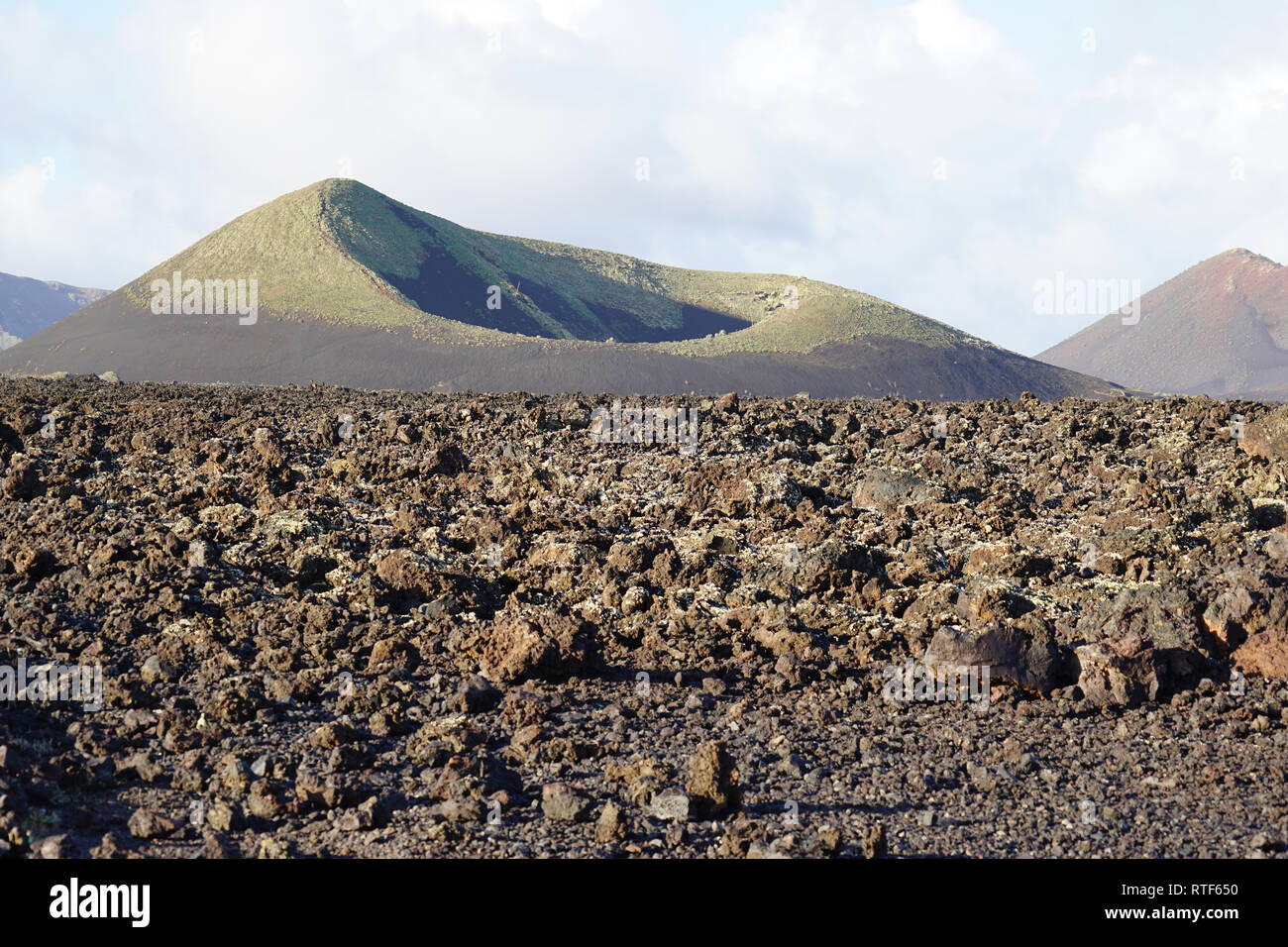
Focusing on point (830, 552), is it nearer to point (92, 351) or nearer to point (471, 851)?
point (471, 851)

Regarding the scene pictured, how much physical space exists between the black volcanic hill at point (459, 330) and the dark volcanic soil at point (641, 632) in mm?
27388

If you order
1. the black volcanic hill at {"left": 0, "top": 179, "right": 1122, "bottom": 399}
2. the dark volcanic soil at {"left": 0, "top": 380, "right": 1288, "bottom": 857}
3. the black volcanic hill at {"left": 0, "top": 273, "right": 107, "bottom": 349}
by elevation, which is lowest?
the dark volcanic soil at {"left": 0, "top": 380, "right": 1288, "bottom": 857}

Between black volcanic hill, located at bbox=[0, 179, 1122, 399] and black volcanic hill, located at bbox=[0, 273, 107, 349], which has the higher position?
black volcanic hill, located at bbox=[0, 273, 107, 349]

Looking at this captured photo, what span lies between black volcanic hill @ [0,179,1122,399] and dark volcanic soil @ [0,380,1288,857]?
27.4 m

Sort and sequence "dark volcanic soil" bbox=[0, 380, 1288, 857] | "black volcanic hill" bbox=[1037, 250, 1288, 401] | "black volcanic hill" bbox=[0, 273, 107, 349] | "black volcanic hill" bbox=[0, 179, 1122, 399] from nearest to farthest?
1. "dark volcanic soil" bbox=[0, 380, 1288, 857]
2. "black volcanic hill" bbox=[0, 179, 1122, 399]
3. "black volcanic hill" bbox=[1037, 250, 1288, 401]
4. "black volcanic hill" bbox=[0, 273, 107, 349]

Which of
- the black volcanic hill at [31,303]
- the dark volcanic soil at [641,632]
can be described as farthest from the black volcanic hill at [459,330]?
the black volcanic hill at [31,303]


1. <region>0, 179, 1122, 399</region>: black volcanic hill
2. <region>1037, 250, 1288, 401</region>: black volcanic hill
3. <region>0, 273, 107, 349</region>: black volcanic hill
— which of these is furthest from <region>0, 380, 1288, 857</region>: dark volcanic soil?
<region>0, 273, 107, 349</region>: black volcanic hill

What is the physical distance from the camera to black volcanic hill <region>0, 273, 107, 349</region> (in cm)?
15290

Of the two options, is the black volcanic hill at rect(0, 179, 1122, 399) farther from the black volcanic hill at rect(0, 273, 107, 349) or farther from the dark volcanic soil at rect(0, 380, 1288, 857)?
the black volcanic hill at rect(0, 273, 107, 349)

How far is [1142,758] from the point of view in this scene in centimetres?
794

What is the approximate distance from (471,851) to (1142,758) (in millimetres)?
4941

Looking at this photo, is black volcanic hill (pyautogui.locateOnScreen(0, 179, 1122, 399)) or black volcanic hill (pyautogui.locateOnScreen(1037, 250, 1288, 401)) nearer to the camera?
black volcanic hill (pyautogui.locateOnScreen(0, 179, 1122, 399))

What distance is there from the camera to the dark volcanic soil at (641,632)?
6.75 m

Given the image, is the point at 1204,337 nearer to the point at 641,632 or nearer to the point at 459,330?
the point at 459,330
